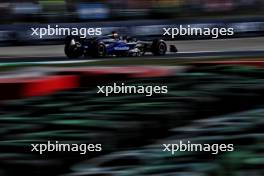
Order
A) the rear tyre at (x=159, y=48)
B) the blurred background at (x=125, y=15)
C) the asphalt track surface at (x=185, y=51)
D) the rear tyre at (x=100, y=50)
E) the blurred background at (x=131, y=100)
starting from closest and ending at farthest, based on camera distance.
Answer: the blurred background at (x=131, y=100) → the blurred background at (x=125, y=15) → the asphalt track surface at (x=185, y=51) → the rear tyre at (x=159, y=48) → the rear tyre at (x=100, y=50)

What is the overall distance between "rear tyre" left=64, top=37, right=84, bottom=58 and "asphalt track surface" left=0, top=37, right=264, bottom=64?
0.05 m

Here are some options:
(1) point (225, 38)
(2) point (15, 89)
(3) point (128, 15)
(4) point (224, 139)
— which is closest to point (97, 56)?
(3) point (128, 15)

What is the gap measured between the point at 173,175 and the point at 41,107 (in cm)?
94

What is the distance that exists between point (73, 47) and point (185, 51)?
2.90 ft

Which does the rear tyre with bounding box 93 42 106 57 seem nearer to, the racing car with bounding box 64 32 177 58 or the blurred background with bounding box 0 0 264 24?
the racing car with bounding box 64 32 177 58

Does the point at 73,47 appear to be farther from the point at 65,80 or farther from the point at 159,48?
Answer: the point at 65,80

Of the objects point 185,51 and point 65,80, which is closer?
point 65,80

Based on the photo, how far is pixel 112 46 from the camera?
4637 millimetres

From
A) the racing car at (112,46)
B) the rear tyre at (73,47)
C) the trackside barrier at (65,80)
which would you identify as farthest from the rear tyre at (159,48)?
the trackside barrier at (65,80)

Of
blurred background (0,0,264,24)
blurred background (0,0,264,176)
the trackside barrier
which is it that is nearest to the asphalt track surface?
blurred background (0,0,264,176)

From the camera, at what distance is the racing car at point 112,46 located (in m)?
4.46

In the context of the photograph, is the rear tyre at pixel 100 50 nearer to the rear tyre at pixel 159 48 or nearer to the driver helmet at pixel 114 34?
the driver helmet at pixel 114 34

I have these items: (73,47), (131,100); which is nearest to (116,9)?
(73,47)

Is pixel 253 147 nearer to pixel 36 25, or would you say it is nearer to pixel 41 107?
pixel 41 107
